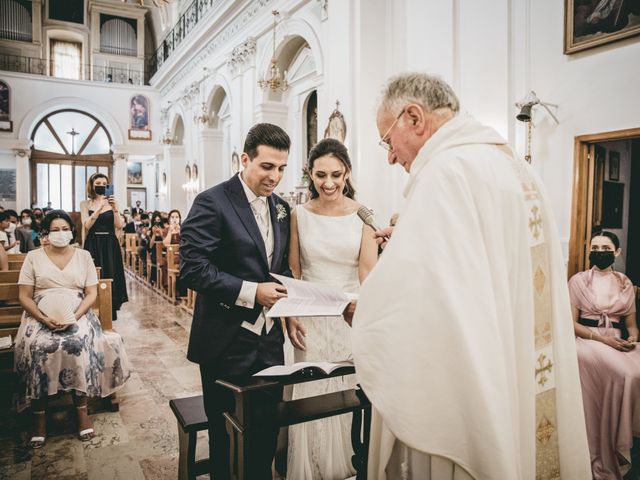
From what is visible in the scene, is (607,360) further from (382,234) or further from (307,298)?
(307,298)

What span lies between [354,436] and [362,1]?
5823mm

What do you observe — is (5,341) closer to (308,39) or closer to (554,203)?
(554,203)

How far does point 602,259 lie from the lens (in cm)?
360

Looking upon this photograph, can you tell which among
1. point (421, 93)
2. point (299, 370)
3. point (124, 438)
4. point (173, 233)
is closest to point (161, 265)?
point (173, 233)

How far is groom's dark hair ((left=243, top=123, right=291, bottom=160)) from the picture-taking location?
219cm

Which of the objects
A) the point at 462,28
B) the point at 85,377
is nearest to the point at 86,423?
the point at 85,377

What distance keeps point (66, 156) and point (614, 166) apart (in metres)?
19.9

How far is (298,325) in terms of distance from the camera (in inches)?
101

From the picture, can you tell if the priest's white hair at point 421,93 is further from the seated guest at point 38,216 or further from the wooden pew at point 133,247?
the wooden pew at point 133,247

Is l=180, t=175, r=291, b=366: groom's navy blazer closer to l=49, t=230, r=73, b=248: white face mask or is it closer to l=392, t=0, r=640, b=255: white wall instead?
l=49, t=230, r=73, b=248: white face mask

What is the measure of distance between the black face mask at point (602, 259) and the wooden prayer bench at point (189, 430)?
2.99m

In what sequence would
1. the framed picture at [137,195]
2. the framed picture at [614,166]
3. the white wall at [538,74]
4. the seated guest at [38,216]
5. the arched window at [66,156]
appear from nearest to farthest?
the white wall at [538,74]
the framed picture at [614,166]
the seated guest at [38,216]
the arched window at [66,156]
the framed picture at [137,195]

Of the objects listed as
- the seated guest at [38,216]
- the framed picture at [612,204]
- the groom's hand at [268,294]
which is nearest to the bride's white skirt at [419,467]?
the groom's hand at [268,294]

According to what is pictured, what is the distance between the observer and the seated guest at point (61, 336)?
3.52 metres
